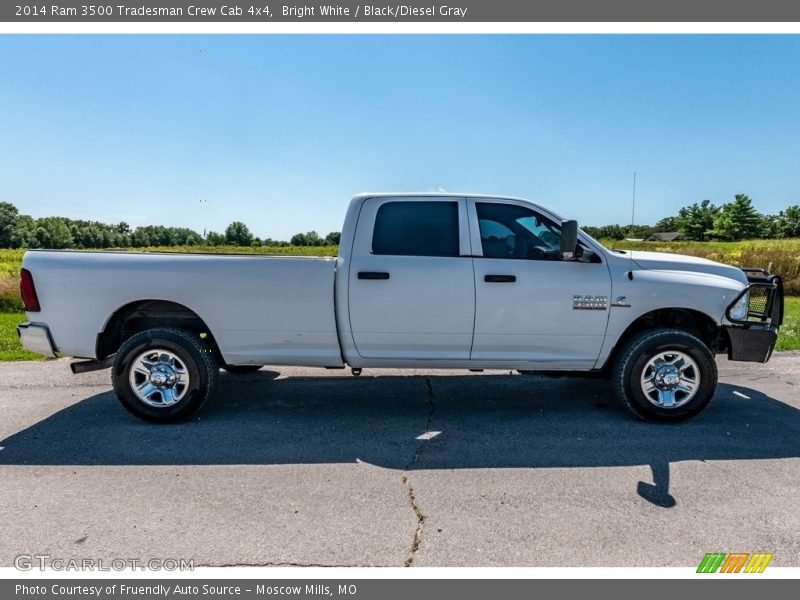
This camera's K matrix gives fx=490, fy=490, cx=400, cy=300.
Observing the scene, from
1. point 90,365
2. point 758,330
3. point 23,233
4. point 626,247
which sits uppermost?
point 23,233

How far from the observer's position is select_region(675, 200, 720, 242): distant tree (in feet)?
361

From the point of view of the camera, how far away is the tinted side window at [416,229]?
4371 mm

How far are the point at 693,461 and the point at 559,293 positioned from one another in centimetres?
162

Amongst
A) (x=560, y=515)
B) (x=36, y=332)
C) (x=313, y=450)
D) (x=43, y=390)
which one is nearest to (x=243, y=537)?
(x=313, y=450)

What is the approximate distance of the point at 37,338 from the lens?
433 centimetres

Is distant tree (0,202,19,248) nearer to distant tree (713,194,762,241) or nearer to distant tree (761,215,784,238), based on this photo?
distant tree (713,194,762,241)

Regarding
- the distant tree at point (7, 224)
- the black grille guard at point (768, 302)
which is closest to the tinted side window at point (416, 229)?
the black grille guard at point (768, 302)

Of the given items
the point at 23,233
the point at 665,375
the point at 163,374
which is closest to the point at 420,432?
the point at 665,375

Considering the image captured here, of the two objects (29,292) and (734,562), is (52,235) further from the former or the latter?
(734,562)

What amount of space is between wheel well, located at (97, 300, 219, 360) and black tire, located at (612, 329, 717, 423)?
12.4 ft

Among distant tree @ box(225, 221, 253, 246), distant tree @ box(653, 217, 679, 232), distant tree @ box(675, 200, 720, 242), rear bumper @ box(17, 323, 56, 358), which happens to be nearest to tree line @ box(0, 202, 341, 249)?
distant tree @ box(225, 221, 253, 246)

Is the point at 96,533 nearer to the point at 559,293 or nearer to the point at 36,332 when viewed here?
the point at 36,332

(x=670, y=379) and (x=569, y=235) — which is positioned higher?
(x=569, y=235)

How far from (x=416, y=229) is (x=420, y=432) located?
1.79 metres
